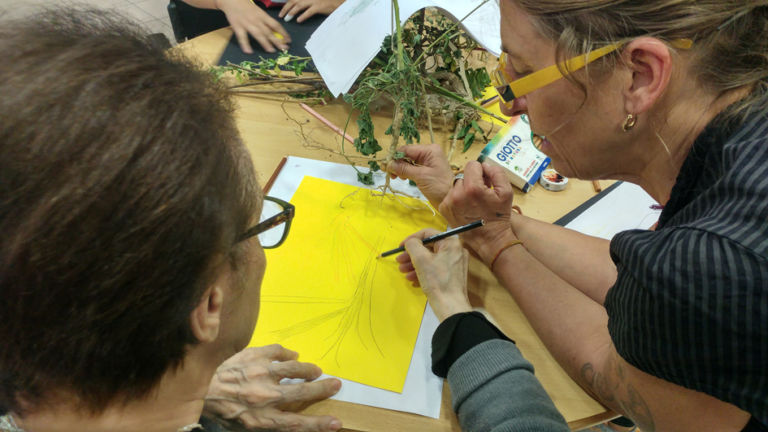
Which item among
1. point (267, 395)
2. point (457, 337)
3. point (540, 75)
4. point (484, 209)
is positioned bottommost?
point (267, 395)

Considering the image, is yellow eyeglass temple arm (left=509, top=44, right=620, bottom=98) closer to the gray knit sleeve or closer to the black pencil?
the black pencil

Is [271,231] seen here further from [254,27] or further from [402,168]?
[254,27]

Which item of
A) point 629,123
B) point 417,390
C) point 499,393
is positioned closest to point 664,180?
point 629,123

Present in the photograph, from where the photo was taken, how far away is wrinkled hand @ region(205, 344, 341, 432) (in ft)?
2.84

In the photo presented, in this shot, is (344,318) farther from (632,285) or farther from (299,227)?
(632,285)

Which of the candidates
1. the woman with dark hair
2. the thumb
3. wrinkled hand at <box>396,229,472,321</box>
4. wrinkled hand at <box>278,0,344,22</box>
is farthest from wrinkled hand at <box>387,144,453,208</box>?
wrinkled hand at <box>278,0,344,22</box>

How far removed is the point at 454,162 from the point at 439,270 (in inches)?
17.6

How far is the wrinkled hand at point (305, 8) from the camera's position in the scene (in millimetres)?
1856

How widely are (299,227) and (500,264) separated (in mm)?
498

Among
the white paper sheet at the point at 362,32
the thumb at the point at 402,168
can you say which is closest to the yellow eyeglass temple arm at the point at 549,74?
the thumb at the point at 402,168

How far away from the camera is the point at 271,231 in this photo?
82 cm

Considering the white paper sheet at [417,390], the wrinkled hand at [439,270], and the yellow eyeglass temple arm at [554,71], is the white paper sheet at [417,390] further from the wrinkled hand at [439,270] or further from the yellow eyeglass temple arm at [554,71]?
the yellow eyeglass temple arm at [554,71]

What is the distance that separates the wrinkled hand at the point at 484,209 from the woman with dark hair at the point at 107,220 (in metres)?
0.65

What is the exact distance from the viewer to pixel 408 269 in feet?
3.63
